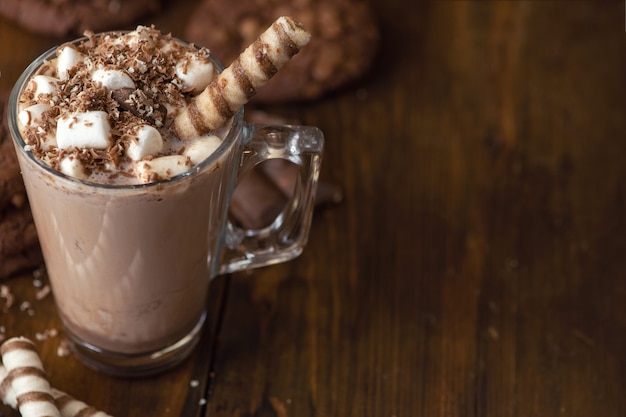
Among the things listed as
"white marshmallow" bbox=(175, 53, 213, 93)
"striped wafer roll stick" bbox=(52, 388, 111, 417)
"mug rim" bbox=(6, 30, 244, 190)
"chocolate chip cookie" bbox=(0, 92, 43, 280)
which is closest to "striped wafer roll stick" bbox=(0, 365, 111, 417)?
"striped wafer roll stick" bbox=(52, 388, 111, 417)

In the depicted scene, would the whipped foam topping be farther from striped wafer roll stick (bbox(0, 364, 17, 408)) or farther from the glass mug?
striped wafer roll stick (bbox(0, 364, 17, 408))

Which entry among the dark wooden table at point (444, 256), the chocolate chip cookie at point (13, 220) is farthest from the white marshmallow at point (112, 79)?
the dark wooden table at point (444, 256)

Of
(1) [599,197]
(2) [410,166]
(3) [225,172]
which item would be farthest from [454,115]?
(3) [225,172]

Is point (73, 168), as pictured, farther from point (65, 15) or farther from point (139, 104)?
point (65, 15)

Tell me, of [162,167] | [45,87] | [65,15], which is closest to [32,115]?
[45,87]

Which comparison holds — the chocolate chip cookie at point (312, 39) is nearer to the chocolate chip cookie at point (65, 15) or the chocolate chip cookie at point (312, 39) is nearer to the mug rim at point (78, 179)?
the chocolate chip cookie at point (65, 15)

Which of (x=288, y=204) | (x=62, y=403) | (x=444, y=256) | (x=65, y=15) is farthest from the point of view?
(x=65, y=15)
